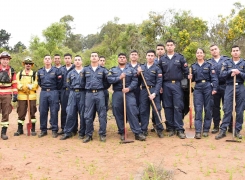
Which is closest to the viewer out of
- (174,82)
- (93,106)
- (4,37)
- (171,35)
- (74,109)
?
(93,106)

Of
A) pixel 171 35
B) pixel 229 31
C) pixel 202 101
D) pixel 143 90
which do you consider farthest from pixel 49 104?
pixel 229 31

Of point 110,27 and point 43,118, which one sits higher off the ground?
point 110,27

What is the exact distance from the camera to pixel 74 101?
720 centimetres

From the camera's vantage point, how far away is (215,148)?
6.09 m

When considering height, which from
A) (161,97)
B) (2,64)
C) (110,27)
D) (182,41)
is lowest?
(161,97)

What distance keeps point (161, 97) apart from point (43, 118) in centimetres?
298

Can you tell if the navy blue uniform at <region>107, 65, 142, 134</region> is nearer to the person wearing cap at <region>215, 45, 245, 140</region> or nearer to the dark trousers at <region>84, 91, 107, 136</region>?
the dark trousers at <region>84, 91, 107, 136</region>

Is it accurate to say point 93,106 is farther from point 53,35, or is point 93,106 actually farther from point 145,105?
point 53,35

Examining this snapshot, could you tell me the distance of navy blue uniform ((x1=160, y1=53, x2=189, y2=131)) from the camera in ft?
22.9

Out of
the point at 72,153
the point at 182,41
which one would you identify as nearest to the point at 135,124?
the point at 72,153

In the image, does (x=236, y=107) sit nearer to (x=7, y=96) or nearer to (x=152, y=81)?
(x=152, y=81)

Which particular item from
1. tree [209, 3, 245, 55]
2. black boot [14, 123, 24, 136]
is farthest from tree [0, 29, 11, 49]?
black boot [14, 123, 24, 136]

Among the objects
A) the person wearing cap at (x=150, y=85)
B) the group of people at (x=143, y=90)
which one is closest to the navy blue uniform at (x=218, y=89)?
the group of people at (x=143, y=90)

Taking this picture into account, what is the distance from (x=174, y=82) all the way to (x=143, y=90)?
733 mm
